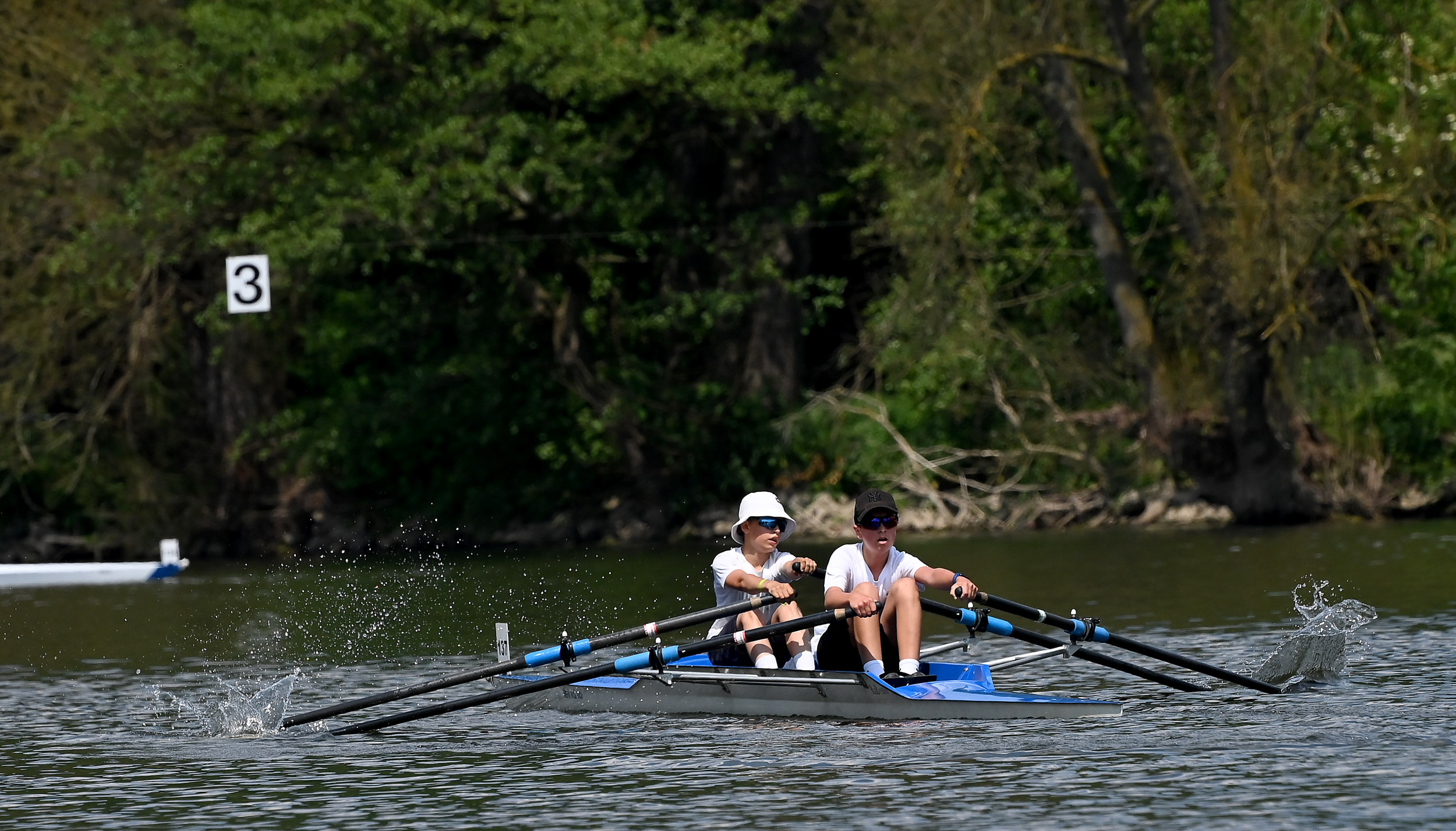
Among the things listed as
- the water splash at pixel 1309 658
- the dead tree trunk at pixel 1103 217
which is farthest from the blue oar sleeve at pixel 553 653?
the dead tree trunk at pixel 1103 217

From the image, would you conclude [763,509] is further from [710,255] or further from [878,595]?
[710,255]

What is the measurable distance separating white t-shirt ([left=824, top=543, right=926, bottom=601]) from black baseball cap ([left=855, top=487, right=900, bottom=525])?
293mm

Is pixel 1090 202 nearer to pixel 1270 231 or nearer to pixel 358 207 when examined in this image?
pixel 1270 231

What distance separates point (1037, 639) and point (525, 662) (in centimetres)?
355

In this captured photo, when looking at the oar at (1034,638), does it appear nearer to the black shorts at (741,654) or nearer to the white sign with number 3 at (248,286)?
the black shorts at (741,654)

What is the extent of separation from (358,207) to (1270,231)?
577 inches

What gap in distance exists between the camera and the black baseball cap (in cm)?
1330

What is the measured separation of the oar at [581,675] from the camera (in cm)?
1351

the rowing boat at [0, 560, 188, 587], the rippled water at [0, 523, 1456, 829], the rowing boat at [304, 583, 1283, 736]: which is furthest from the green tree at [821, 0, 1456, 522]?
the rowing boat at [304, 583, 1283, 736]

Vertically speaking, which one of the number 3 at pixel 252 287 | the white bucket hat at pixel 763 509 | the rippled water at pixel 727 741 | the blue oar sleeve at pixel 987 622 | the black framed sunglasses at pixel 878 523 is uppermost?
the number 3 at pixel 252 287

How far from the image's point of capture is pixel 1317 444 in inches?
1251

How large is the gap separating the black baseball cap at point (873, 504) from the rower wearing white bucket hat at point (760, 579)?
50 centimetres

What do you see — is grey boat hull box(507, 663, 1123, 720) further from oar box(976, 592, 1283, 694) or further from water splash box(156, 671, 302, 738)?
water splash box(156, 671, 302, 738)

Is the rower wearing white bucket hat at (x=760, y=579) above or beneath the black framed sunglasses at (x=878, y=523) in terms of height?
beneath
